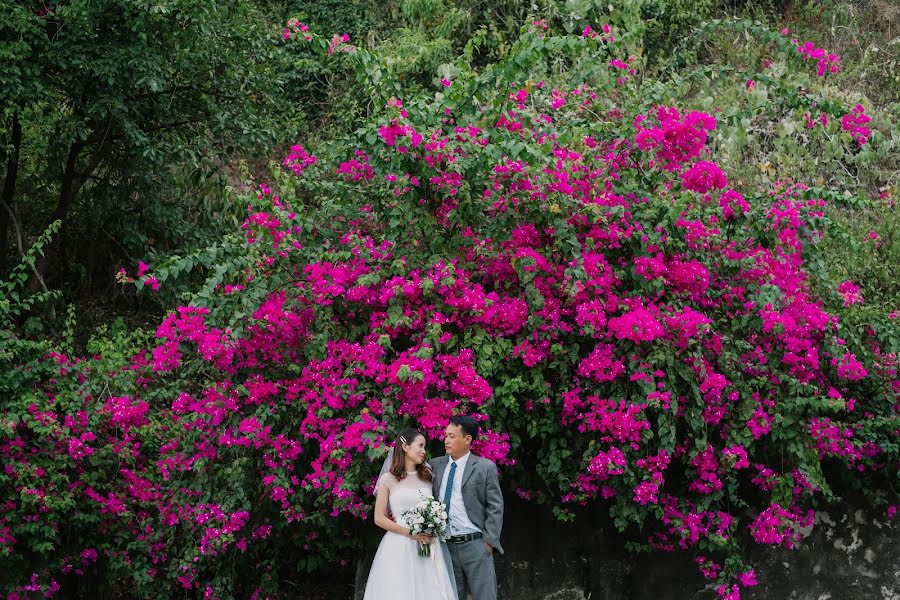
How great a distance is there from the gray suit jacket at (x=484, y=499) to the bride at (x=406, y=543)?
0.23m

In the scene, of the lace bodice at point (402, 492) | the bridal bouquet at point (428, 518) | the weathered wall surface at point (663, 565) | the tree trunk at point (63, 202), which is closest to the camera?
the bridal bouquet at point (428, 518)

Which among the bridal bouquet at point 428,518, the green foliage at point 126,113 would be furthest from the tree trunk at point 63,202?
the bridal bouquet at point 428,518

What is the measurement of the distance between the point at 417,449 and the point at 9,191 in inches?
237

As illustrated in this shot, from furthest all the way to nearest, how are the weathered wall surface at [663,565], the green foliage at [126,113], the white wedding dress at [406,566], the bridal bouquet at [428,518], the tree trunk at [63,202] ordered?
1. the tree trunk at [63,202]
2. the green foliage at [126,113]
3. the weathered wall surface at [663,565]
4. the white wedding dress at [406,566]
5. the bridal bouquet at [428,518]

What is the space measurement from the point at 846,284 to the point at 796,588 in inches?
88.0

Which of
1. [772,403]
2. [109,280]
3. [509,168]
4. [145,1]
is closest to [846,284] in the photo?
[772,403]

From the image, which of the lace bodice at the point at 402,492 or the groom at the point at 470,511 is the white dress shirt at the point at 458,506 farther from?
the lace bodice at the point at 402,492

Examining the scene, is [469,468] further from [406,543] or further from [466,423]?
[406,543]

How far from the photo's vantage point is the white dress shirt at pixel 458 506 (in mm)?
5547

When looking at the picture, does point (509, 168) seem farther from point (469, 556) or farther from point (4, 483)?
point (4, 483)

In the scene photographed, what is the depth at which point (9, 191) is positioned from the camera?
374 inches

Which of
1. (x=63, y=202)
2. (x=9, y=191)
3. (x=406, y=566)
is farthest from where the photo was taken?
(x=63, y=202)

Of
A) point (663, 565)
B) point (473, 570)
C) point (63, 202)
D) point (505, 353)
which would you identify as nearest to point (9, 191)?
point (63, 202)

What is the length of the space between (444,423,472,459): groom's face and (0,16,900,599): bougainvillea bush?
0.91ft
